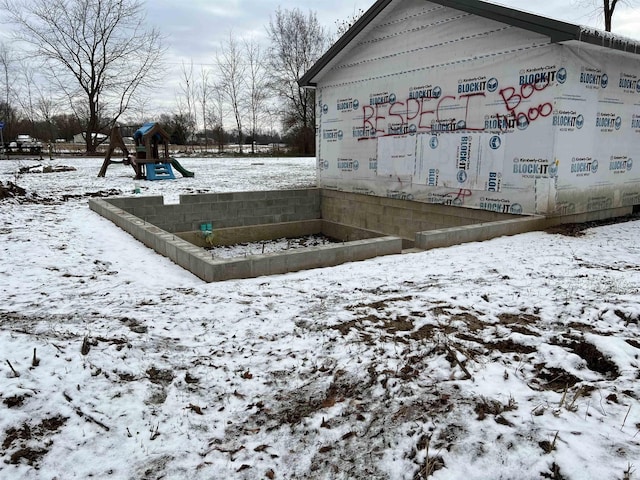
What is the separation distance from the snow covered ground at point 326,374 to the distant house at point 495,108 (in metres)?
3.65

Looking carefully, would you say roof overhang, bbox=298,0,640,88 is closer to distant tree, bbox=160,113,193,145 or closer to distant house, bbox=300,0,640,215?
distant house, bbox=300,0,640,215

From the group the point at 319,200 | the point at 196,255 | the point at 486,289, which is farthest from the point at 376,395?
the point at 319,200

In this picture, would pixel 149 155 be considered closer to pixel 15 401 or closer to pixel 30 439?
pixel 15 401

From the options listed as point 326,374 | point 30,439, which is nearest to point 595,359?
point 326,374

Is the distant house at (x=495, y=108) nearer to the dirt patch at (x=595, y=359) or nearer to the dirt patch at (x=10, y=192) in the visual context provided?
the dirt patch at (x=595, y=359)

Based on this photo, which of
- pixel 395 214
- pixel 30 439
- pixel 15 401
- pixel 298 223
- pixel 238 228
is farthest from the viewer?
pixel 298 223

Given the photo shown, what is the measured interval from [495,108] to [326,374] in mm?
8044

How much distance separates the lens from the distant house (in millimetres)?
8695

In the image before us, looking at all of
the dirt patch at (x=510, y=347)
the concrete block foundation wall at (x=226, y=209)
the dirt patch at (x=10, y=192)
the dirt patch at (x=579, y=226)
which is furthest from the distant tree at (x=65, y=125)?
the dirt patch at (x=510, y=347)

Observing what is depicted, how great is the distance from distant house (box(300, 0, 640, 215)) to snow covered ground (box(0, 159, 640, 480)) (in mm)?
3654

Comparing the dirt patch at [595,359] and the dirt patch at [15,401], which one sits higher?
the dirt patch at [595,359]

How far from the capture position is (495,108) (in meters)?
9.60

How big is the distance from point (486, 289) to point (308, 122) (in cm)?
3752

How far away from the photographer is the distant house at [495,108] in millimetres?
8695
